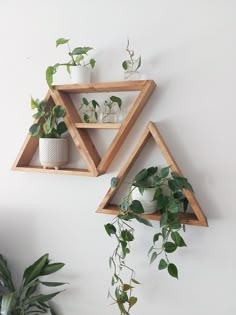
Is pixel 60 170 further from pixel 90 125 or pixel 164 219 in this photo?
pixel 164 219

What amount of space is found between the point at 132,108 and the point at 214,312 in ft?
2.98

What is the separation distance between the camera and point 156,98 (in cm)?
116

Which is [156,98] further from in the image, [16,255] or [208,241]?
[16,255]

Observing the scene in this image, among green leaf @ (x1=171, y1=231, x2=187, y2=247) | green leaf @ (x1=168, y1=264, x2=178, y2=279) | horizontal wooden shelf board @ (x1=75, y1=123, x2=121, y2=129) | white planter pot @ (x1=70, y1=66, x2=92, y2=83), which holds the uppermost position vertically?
white planter pot @ (x1=70, y1=66, x2=92, y2=83)

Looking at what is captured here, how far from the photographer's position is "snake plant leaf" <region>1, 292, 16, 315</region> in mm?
1152

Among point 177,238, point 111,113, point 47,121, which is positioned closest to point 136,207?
point 177,238

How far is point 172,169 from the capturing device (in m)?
1.07

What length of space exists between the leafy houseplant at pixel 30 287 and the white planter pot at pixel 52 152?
487 mm

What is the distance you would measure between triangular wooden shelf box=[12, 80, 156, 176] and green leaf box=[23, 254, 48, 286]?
461mm

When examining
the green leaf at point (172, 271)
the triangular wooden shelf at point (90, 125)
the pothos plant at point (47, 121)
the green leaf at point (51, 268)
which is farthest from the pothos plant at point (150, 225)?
the pothos plant at point (47, 121)

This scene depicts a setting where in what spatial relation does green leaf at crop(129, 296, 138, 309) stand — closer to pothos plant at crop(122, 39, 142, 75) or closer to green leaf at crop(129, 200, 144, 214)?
green leaf at crop(129, 200, 144, 214)

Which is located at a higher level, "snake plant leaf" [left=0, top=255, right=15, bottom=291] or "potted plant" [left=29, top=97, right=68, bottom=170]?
"potted plant" [left=29, top=97, right=68, bottom=170]

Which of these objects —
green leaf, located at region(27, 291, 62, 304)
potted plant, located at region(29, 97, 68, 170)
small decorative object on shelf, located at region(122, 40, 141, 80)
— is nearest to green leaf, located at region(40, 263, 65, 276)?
green leaf, located at region(27, 291, 62, 304)

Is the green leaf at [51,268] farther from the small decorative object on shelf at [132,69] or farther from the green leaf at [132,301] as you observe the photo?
the small decorative object on shelf at [132,69]
